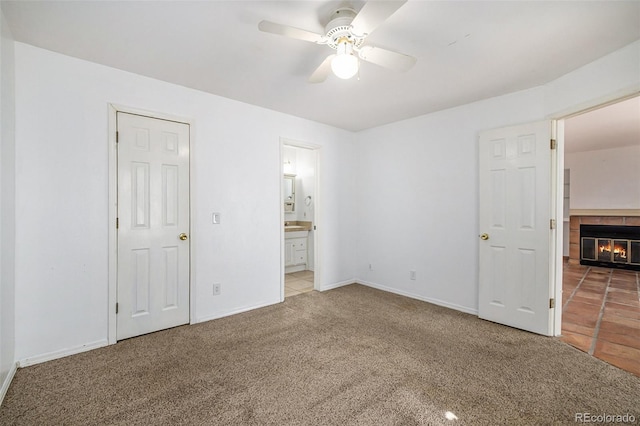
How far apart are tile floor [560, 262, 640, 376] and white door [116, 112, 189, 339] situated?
3.95 metres

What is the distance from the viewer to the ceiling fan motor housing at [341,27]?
181 centimetres

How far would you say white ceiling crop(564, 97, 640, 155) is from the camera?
12.5 ft

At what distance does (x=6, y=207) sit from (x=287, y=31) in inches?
90.5

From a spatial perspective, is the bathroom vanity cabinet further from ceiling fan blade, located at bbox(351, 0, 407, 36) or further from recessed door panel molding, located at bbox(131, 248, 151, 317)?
ceiling fan blade, located at bbox(351, 0, 407, 36)

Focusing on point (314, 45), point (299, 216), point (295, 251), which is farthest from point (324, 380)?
point (299, 216)

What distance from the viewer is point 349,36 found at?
6.19 feet

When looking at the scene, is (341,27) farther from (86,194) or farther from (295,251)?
(295,251)

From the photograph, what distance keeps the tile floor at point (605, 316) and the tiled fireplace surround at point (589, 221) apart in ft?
4.00

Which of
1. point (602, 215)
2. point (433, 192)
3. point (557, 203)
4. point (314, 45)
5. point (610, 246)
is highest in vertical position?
point (314, 45)

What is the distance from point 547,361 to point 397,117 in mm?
3188

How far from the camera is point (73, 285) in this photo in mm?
2496

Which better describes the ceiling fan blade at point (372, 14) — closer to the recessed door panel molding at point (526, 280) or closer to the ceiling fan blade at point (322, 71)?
the ceiling fan blade at point (322, 71)

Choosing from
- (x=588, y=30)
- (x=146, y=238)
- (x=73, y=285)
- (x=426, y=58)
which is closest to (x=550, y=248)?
(x=588, y=30)

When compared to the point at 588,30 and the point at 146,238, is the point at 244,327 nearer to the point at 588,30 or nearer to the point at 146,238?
the point at 146,238
